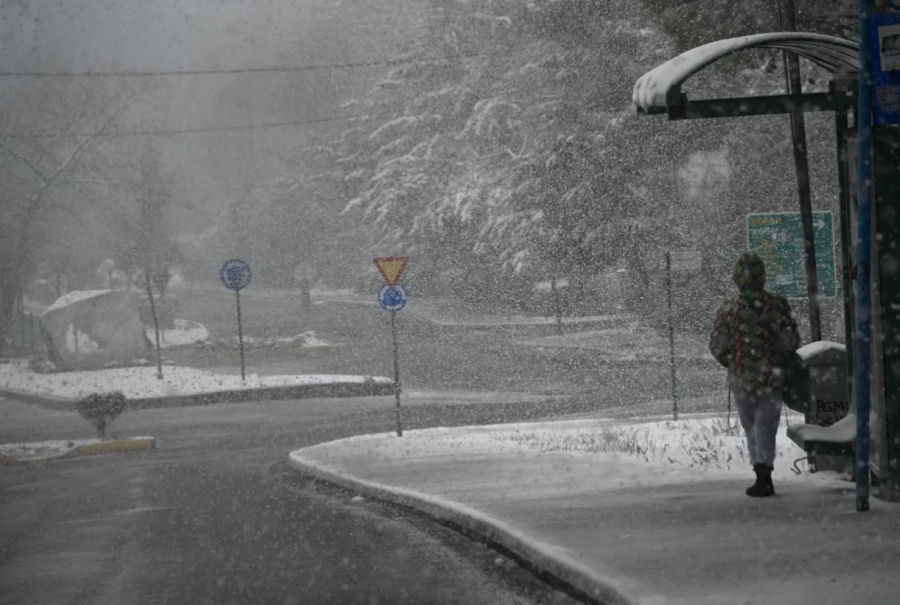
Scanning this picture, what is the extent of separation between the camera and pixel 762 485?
28.0 ft

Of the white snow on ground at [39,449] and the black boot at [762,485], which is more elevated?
the black boot at [762,485]

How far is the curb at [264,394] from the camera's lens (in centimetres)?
2567

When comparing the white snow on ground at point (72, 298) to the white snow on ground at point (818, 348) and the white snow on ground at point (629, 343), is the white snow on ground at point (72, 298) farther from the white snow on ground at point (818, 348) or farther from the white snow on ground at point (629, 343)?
the white snow on ground at point (818, 348)

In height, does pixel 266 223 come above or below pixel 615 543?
above

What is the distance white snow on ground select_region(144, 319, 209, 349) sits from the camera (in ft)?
157

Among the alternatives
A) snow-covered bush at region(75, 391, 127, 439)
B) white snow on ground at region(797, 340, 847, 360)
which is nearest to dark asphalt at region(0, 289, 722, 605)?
snow-covered bush at region(75, 391, 127, 439)

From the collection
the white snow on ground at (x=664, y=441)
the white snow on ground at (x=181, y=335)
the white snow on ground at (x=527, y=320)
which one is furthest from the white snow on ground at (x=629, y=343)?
the white snow on ground at (x=181, y=335)

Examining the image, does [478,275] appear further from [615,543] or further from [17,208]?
[615,543]

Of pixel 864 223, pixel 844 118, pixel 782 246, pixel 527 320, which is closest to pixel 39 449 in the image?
pixel 782 246

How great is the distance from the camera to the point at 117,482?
14133 mm

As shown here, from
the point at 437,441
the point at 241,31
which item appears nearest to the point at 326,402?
the point at 437,441

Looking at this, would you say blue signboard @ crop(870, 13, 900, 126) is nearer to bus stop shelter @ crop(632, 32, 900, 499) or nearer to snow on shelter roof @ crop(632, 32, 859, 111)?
bus stop shelter @ crop(632, 32, 900, 499)

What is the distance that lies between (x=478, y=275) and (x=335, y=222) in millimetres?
16592

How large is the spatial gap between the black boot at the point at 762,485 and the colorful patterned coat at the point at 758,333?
23.2 inches
